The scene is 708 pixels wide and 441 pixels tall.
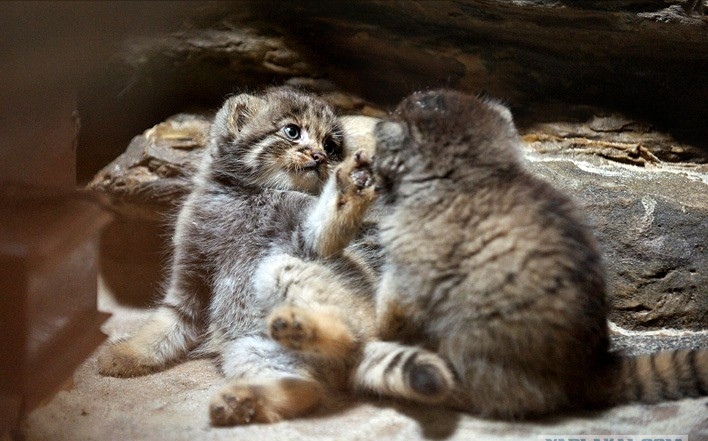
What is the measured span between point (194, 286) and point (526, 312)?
180cm

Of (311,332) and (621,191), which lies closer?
(311,332)

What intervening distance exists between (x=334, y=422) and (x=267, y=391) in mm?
274

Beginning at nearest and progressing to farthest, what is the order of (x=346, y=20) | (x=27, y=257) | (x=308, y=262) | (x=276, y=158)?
(x=27, y=257) → (x=308, y=262) → (x=276, y=158) → (x=346, y=20)

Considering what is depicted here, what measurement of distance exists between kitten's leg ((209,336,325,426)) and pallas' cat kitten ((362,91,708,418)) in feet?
0.95

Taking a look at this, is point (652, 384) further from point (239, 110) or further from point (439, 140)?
point (239, 110)

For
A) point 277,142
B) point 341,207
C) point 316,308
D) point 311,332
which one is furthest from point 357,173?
point 277,142

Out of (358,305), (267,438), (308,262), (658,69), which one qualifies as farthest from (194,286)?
(658,69)

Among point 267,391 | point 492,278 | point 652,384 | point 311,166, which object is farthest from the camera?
point 311,166

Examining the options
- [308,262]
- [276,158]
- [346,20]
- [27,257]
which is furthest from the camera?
[346,20]

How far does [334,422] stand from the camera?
8.98ft

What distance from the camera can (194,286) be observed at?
3709mm

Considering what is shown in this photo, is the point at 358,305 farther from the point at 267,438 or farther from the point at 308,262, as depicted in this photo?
the point at 267,438

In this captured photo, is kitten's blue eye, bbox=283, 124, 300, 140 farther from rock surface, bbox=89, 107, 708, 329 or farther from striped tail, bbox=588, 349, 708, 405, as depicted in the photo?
striped tail, bbox=588, 349, 708, 405

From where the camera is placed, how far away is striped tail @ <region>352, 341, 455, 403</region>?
248 cm
